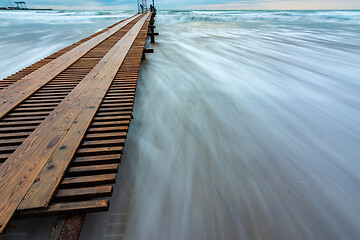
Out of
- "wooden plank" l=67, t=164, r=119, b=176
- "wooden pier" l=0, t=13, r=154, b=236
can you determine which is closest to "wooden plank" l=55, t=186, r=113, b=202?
"wooden pier" l=0, t=13, r=154, b=236

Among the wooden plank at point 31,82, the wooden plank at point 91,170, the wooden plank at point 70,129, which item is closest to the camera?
the wooden plank at point 70,129

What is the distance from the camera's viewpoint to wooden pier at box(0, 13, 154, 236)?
3.53 ft

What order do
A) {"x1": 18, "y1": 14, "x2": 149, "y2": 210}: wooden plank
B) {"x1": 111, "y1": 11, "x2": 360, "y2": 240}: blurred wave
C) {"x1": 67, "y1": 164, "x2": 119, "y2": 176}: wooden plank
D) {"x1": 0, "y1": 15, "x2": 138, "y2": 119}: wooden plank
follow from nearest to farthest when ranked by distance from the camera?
{"x1": 18, "y1": 14, "x2": 149, "y2": 210}: wooden plank → {"x1": 67, "y1": 164, "x2": 119, "y2": 176}: wooden plank → {"x1": 111, "y1": 11, "x2": 360, "y2": 240}: blurred wave → {"x1": 0, "y1": 15, "x2": 138, "y2": 119}: wooden plank

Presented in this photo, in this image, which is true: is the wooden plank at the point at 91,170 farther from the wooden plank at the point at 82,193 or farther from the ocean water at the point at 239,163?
the ocean water at the point at 239,163

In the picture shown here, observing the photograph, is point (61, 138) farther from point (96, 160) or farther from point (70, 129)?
point (96, 160)

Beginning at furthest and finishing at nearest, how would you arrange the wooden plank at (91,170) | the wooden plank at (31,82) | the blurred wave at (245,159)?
the wooden plank at (31,82) → the blurred wave at (245,159) → the wooden plank at (91,170)

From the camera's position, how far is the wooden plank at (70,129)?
107 centimetres

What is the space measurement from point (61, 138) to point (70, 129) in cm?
14

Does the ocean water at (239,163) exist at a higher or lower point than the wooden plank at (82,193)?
lower

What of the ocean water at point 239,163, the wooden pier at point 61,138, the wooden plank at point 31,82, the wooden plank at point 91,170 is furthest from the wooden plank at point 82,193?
the wooden plank at point 31,82

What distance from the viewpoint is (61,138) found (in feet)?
4.99

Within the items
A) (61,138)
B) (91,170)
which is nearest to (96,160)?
(91,170)

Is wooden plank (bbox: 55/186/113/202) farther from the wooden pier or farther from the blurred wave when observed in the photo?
the blurred wave

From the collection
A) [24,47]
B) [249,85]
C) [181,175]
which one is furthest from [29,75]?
[24,47]
